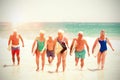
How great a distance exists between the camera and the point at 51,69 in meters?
2.10

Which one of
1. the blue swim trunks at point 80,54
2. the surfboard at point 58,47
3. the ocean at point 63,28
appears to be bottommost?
the blue swim trunks at point 80,54

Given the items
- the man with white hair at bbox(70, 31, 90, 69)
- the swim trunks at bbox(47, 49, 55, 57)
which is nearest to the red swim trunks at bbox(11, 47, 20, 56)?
the swim trunks at bbox(47, 49, 55, 57)

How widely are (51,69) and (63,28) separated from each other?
0.40 meters

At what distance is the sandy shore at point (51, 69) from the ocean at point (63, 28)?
7cm

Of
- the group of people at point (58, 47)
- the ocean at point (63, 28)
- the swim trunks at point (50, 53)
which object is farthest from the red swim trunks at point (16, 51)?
the swim trunks at point (50, 53)

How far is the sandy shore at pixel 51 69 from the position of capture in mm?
2102

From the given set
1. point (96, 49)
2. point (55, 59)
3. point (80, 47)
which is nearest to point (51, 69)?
point (55, 59)

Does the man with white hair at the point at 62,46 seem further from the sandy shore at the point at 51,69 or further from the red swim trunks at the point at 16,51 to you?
the red swim trunks at the point at 16,51

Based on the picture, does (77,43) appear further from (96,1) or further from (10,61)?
(10,61)

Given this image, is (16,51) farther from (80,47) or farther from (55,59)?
(80,47)

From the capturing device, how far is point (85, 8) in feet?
7.00

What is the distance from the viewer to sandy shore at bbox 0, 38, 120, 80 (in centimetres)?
210

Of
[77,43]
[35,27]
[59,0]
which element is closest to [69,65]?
[77,43]

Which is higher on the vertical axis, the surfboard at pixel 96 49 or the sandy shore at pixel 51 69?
the surfboard at pixel 96 49
